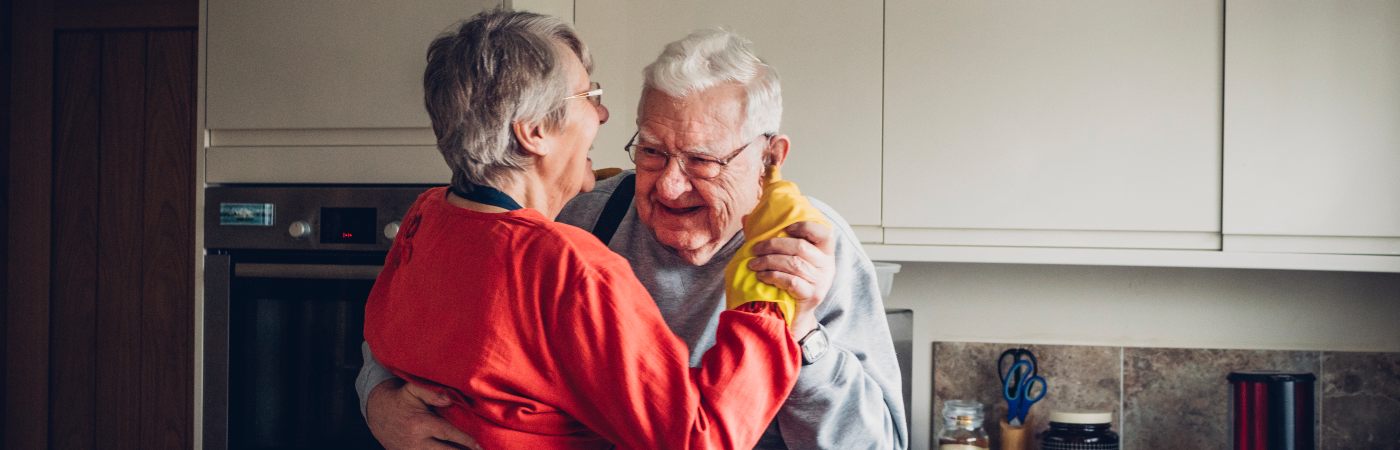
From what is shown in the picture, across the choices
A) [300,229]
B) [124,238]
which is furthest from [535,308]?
[124,238]

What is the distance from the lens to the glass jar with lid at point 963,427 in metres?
2.24

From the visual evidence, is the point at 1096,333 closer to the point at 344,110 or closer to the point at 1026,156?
the point at 1026,156

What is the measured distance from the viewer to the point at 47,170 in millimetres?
2488

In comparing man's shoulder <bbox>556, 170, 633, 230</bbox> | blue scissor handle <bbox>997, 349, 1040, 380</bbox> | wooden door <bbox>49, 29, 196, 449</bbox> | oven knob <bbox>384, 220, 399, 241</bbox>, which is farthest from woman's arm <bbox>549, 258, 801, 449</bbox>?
wooden door <bbox>49, 29, 196, 449</bbox>

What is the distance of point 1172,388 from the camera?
2.31m

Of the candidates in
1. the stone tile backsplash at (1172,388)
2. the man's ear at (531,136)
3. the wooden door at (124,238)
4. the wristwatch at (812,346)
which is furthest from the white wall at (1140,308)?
the wooden door at (124,238)

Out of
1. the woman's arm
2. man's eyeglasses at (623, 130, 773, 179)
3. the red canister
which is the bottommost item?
the red canister

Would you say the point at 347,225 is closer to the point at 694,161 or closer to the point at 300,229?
the point at 300,229

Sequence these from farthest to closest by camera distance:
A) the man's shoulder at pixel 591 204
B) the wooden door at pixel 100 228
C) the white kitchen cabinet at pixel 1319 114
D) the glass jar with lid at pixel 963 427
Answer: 1. the wooden door at pixel 100 228
2. the glass jar with lid at pixel 963 427
3. the white kitchen cabinet at pixel 1319 114
4. the man's shoulder at pixel 591 204

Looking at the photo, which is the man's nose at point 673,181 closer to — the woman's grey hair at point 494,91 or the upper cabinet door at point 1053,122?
the woman's grey hair at point 494,91

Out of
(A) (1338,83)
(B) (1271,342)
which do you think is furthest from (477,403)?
(B) (1271,342)

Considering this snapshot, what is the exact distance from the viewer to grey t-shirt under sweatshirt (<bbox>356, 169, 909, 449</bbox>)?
3.60ft

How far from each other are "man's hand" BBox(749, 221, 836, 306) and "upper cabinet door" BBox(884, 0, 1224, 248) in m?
1.10

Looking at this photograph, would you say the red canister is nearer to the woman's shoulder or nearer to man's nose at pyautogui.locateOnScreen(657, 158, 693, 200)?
man's nose at pyautogui.locateOnScreen(657, 158, 693, 200)
